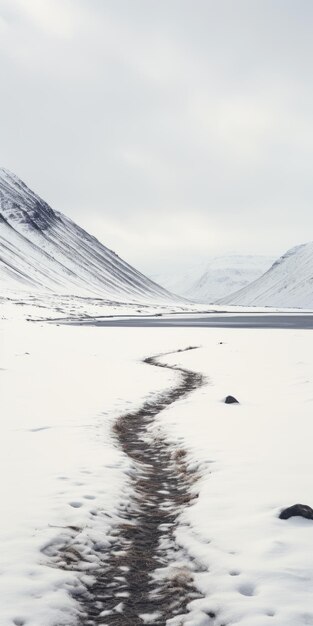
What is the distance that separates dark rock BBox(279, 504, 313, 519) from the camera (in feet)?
31.2

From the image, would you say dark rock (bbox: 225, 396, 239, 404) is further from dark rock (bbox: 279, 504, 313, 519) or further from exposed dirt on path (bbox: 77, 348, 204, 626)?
dark rock (bbox: 279, 504, 313, 519)

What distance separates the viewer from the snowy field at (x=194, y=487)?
7.10m

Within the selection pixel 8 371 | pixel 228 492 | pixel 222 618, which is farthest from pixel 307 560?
pixel 8 371

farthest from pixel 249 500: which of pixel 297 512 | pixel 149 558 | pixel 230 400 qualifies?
pixel 230 400

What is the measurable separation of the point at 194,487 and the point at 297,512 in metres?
2.92

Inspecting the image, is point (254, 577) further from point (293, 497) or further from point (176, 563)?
point (293, 497)

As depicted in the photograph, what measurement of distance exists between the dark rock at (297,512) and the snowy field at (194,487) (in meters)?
0.16

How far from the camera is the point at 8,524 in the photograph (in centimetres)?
922

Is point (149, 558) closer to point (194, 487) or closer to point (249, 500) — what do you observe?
point (249, 500)

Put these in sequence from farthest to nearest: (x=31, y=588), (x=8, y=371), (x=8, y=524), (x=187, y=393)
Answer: (x=8, y=371)
(x=187, y=393)
(x=8, y=524)
(x=31, y=588)

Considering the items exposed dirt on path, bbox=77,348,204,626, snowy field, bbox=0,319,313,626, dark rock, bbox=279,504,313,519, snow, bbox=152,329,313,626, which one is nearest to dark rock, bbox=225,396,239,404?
snowy field, bbox=0,319,313,626

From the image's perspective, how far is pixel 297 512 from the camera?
950 cm

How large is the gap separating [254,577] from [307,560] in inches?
38.1

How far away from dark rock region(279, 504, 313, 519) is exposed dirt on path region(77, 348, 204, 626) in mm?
2059
